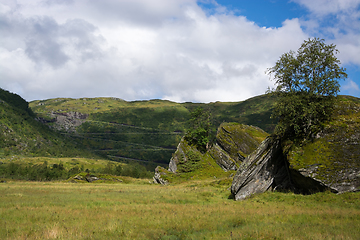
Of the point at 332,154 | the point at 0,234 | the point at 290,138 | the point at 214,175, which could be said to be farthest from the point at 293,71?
the point at 214,175

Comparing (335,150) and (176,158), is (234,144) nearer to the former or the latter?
(176,158)

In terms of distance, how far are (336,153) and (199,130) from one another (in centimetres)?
5703

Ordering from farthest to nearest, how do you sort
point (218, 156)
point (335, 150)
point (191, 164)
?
point (218, 156) → point (191, 164) → point (335, 150)

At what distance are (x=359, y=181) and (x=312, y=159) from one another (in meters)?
4.23

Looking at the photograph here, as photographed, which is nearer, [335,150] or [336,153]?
[336,153]

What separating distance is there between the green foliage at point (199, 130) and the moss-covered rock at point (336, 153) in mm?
53034

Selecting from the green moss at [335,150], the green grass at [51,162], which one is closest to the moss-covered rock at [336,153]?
the green moss at [335,150]

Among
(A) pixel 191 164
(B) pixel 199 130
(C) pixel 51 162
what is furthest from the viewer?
(C) pixel 51 162

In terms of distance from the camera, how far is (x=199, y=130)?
7956 centimetres

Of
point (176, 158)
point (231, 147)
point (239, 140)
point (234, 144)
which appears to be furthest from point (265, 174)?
point (176, 158)

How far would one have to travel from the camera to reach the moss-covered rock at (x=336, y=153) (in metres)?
21.9

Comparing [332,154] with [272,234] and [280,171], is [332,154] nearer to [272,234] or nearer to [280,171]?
[280,171]

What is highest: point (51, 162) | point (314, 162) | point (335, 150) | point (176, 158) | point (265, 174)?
point (335, 150)

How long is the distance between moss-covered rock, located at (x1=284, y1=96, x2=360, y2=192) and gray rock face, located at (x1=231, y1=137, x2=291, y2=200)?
2469mm
